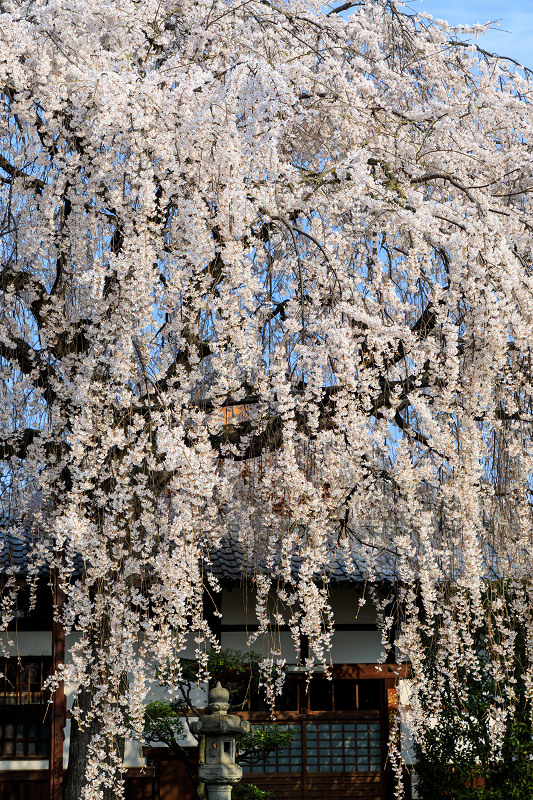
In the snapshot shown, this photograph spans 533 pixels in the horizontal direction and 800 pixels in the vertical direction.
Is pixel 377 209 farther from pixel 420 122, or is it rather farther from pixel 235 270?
pixel 420 122

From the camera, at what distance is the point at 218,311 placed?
594 cm

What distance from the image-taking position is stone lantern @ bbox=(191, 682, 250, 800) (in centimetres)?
620

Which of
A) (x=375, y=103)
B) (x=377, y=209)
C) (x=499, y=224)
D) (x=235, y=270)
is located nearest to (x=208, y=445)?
(x=235, y=270)

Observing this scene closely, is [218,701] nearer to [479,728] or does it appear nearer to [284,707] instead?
[479,728]

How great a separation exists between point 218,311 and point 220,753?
3.17 metres

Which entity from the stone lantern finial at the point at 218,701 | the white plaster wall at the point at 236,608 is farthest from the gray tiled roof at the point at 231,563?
the stone lantern finial at the point at 218,701

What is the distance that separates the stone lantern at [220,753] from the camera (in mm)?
6195

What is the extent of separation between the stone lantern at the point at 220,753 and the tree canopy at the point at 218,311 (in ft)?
1.95

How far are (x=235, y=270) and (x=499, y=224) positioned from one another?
A: 184 cm

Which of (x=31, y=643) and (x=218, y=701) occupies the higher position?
(x=31, y=643)

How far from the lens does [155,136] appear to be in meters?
5.65

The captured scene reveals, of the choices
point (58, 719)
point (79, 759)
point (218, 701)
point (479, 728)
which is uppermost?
point (218, 701)

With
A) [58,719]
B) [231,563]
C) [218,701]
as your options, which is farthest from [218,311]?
→ [231,563]

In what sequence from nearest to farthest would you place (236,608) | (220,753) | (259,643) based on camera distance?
(220,753)
(259,643)
(236,608)
